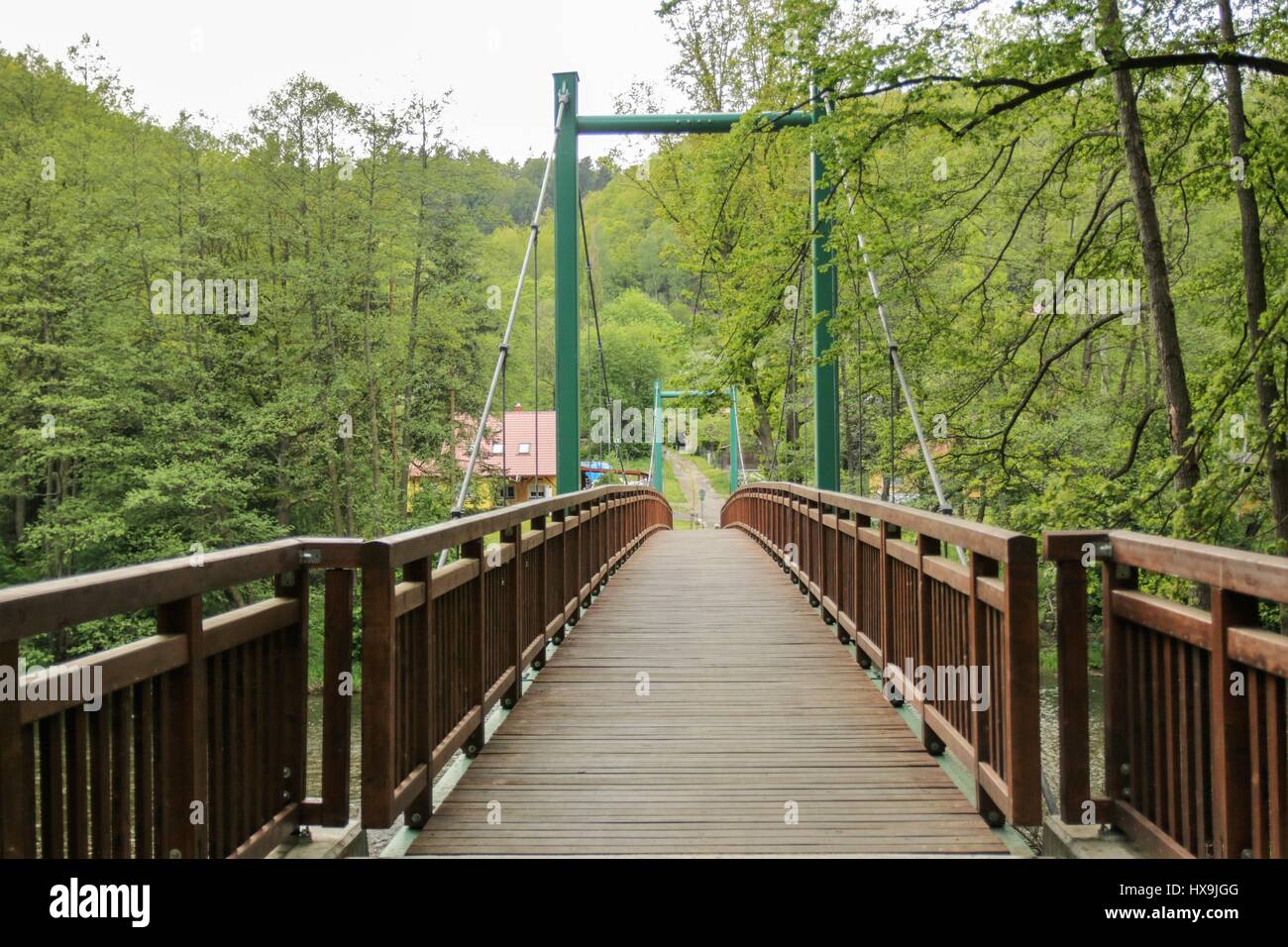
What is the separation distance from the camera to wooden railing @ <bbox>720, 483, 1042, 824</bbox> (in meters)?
2.86

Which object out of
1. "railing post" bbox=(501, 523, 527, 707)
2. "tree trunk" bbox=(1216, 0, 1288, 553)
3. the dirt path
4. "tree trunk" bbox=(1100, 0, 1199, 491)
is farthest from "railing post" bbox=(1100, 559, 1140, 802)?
the dirt path

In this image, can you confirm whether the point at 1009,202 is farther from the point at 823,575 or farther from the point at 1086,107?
the point at 823,575

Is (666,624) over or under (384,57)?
under

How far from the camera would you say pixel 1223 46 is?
6.55 metres

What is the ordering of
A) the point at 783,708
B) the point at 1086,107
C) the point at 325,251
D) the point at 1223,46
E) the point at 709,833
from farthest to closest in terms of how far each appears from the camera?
the point at 325,251 → the point at 1086,107 → the point at 1223,46 → the point at 783,708 → the point at 709,833

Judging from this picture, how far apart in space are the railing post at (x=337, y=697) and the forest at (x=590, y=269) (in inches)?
228

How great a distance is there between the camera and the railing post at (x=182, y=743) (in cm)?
204

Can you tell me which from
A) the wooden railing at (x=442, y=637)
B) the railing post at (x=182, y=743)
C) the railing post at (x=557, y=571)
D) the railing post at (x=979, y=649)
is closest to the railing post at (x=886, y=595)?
the railing post at (x=979, y=649)

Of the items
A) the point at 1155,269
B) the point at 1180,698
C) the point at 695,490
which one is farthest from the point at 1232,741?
the point at 695,490

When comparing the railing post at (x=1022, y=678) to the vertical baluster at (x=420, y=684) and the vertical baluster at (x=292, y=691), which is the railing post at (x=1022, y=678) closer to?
the vertical baluster at (x=420, y=684)

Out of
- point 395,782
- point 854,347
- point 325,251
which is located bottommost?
point 395,782

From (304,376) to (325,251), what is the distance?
2.96 meters

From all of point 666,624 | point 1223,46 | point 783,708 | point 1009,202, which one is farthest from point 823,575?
point 1009,202

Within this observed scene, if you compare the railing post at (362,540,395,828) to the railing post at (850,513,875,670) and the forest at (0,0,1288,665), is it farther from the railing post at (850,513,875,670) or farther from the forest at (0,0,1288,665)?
the forest at (0,0,1288,665)
